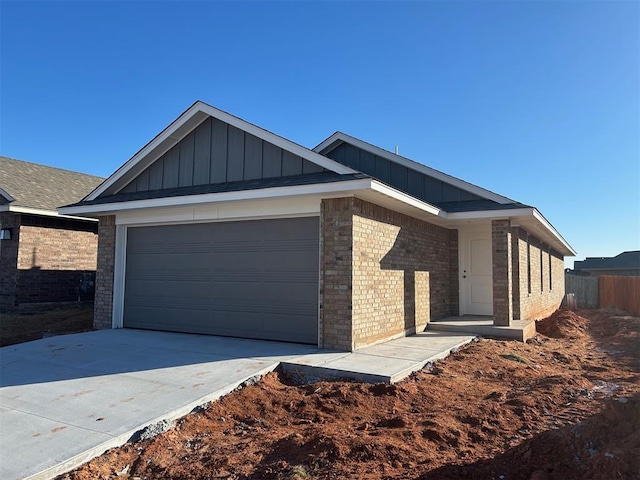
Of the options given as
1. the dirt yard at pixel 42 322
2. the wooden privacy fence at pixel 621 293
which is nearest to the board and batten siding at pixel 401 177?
the dirt yard at pixel 42 322

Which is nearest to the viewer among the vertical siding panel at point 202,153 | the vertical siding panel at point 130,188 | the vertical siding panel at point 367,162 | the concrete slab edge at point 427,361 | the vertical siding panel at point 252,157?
the concrete slab edge at point 427,361

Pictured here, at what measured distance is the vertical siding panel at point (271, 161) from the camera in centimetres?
902

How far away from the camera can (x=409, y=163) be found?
12297mm

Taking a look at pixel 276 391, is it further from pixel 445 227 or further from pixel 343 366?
pixel 445 227

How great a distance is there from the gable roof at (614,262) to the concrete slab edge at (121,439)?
4493 centimetres

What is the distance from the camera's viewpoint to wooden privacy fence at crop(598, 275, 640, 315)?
2083 cm

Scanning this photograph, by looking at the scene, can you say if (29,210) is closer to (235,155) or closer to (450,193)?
(235,155)

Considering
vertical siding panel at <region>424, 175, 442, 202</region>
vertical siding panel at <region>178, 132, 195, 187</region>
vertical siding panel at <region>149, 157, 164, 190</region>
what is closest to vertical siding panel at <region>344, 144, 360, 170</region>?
vertical siding panel at <region>424, 175, 442, 202</region>

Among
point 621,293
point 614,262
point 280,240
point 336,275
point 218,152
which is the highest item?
point 218,152

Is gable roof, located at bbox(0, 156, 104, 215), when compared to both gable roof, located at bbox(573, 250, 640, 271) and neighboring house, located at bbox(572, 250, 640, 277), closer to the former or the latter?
neighboring house, located at bbox(572, 250, 640, 277)

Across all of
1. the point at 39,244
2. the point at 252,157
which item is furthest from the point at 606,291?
the point at 39,244

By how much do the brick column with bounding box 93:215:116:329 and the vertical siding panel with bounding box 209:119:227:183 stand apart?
3.07 meters

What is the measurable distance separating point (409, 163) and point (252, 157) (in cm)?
485

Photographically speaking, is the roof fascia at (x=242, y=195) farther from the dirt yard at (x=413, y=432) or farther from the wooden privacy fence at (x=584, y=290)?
the wooden privacy fence at (x=584, y=290)
